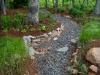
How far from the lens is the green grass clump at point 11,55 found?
588 centimetres

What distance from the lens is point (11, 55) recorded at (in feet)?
20.6

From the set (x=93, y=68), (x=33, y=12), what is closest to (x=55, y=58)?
(x=93, y=68)

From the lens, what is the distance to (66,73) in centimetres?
636

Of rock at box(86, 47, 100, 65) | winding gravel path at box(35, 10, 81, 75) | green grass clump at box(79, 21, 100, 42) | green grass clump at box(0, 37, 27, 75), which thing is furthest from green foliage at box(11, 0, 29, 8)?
rock at box(86, 47, 100, 65)

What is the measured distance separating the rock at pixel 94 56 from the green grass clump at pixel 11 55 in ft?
6.74

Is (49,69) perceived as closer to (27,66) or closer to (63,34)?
(27,66)

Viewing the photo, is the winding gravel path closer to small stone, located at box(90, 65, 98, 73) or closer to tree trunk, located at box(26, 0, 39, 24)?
small stone, located at box(90, 65, 98, 73)

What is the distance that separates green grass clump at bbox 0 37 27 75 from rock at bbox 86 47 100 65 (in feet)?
6.74

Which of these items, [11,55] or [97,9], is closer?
[11,55]

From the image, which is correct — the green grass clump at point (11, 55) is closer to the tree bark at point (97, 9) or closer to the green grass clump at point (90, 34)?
the green grass clump at point (90, 34)

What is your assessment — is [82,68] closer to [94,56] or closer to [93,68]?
[93,68]

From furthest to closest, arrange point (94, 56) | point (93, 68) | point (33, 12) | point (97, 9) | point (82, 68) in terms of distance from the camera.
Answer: point (97, 9)
point (33, 12)
point (94, 56)
point (82, 68)
point (93, 68)

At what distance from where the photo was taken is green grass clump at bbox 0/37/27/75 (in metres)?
5.88

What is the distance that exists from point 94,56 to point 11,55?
248cm
